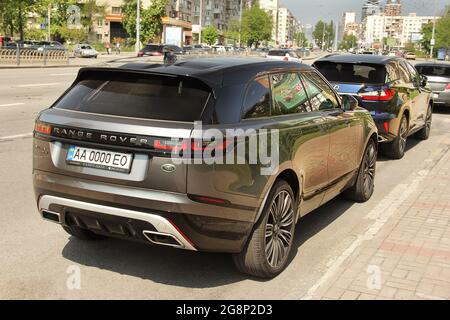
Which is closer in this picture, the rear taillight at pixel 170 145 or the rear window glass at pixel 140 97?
the rear taillight at pixel 170 145

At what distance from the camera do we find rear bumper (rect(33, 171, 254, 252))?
12.2 feet

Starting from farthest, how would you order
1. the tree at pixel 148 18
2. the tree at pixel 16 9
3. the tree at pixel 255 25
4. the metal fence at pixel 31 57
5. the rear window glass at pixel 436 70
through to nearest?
the tree at pixel 255 25 < the tree at pixel 148 18 < the tree at pixel 16 9 < the metal fence at pixel 31 57 < the rear window glass at pixel 436 70

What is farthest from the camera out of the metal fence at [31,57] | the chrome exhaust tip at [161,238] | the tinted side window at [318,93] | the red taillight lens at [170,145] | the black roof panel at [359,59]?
the metal fence at [31,57]

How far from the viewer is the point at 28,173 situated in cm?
752

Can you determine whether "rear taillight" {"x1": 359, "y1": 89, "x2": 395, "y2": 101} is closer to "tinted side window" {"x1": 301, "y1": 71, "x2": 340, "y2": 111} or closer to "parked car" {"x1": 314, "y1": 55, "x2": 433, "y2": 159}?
"parked car" {"x1": 314, "y1": 55, "x2": 433, "y2": 159}

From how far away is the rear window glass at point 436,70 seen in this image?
57.5 feet

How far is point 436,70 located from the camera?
1789cm

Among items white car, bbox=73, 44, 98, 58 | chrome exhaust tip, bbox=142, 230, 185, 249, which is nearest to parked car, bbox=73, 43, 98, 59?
white car, bbox=73, 44, 98, 58

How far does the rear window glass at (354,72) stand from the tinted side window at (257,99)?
199 inches

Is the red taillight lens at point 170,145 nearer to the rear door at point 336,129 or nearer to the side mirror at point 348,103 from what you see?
the rear door at point 336,129

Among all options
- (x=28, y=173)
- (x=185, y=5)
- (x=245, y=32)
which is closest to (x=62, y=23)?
(x=185, y=5)

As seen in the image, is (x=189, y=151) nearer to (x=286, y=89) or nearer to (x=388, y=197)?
(x=286, y=89)

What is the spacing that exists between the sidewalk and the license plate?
1585 mm

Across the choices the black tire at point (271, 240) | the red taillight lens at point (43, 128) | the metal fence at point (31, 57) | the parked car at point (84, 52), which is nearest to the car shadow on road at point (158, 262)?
the black tire at point (271, 240)
